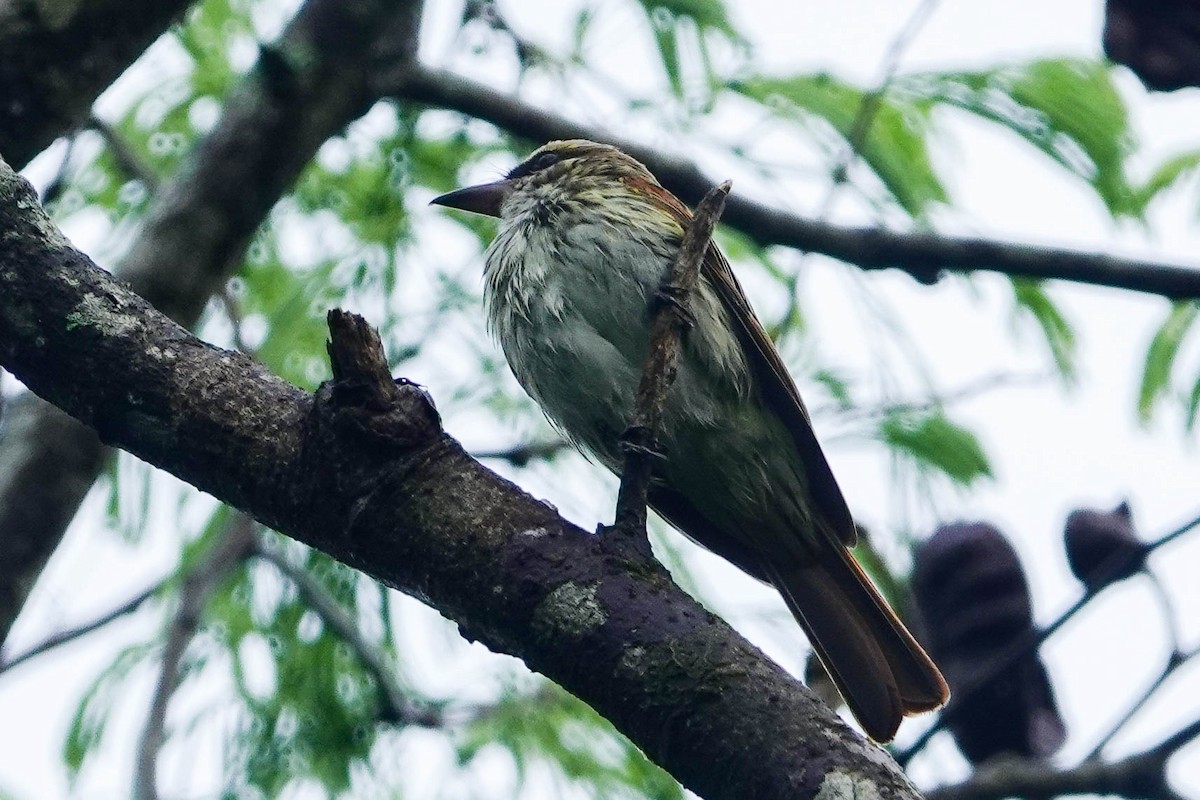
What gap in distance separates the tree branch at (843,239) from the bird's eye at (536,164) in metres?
0.13

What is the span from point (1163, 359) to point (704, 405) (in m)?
1.24

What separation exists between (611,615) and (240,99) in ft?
8.34

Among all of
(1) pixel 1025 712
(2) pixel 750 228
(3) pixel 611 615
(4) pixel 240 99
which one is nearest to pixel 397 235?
(4) pixel 240 99

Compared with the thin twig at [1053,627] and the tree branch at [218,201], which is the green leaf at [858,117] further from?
the thin twig at [1053,627]

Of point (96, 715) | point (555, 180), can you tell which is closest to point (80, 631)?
point (96, 715)

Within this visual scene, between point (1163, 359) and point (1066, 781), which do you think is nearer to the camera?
point (1066, 781)

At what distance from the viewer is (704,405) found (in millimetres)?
3682

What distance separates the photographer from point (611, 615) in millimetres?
1918

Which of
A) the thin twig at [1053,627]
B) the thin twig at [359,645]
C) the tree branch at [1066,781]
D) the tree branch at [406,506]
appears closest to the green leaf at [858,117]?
the thin twig at [1053,627]

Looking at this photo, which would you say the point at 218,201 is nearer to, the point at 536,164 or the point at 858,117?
the point at 536,164

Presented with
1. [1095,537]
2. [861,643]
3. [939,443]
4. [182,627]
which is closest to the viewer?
[1095,537]

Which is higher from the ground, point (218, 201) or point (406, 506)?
point (406, 506)

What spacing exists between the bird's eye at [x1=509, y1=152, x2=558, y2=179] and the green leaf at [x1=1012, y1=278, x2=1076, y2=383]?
1358 millimetres

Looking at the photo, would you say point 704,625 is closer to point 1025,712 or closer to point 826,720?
point 826,720
